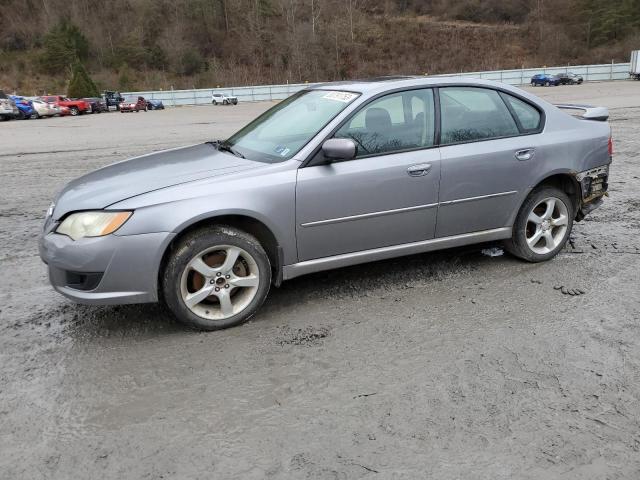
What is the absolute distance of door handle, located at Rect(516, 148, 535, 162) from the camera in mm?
4637

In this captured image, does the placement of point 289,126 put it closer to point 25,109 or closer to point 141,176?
point 141,176

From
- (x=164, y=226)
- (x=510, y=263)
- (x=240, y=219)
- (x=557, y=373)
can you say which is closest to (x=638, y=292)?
(x=510, y=263)

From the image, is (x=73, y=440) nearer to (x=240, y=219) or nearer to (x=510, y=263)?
(x=240, y=219)

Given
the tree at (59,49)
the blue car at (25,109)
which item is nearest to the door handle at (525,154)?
the blue car at (25,109)

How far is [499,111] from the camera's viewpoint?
475 cm

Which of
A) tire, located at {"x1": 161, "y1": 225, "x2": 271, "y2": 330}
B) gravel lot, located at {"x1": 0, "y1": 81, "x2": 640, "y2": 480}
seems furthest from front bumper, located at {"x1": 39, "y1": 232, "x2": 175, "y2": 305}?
gravel lot, located at {"x1": 0, "y1": 81, "x2": 640, "y2": 480}

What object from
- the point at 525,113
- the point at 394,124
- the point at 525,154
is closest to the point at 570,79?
the point at 525,113

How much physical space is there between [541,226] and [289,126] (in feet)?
7.69

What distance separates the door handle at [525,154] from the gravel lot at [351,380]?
930 millimetres

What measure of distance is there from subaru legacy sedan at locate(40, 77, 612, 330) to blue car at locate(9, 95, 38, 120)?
32706 mm

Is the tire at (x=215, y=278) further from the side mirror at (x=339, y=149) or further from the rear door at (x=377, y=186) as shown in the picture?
the side mirror at (x=339, y=149)

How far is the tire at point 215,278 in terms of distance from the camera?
12.0ft

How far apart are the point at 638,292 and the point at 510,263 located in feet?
3.35

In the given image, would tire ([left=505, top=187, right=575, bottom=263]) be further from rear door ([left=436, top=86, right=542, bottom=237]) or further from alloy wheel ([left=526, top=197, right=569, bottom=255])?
rear door ([left=436, top=86, right=542, bottom=237])
